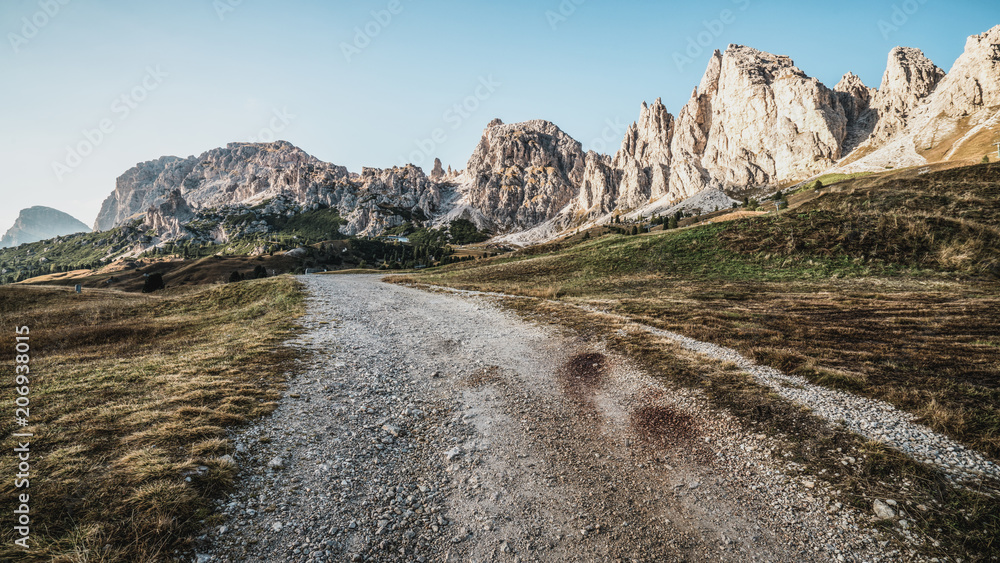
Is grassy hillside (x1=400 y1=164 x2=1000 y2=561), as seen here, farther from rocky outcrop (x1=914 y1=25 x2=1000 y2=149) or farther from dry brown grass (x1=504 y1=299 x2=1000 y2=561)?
rocky outcrop (x1=914 y1=25 x2=1000 y2=149)

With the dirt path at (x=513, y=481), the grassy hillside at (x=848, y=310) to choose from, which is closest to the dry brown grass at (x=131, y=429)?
the dirt path at (x=513, y=481)

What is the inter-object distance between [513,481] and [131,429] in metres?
Result: 8.24

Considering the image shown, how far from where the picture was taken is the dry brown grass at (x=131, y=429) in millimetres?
4801

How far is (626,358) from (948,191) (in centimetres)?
6256

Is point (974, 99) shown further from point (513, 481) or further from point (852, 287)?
point (513, 481)

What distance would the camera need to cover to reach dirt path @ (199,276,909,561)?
216 inches

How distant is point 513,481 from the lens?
23.4ft

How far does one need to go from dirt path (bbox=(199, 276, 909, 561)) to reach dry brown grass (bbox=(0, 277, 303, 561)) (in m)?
0.75

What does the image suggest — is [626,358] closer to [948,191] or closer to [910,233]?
[910,233]

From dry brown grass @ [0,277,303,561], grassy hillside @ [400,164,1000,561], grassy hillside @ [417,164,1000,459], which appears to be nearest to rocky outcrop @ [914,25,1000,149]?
grassy hillside @ [417,164,1000,459]

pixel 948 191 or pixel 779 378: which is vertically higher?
pixel 948 191

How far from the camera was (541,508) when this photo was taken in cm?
638

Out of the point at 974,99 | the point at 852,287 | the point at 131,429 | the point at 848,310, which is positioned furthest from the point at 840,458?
the point at 974,99

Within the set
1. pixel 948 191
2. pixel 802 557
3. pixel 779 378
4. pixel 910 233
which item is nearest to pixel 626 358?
pixel 779 378
